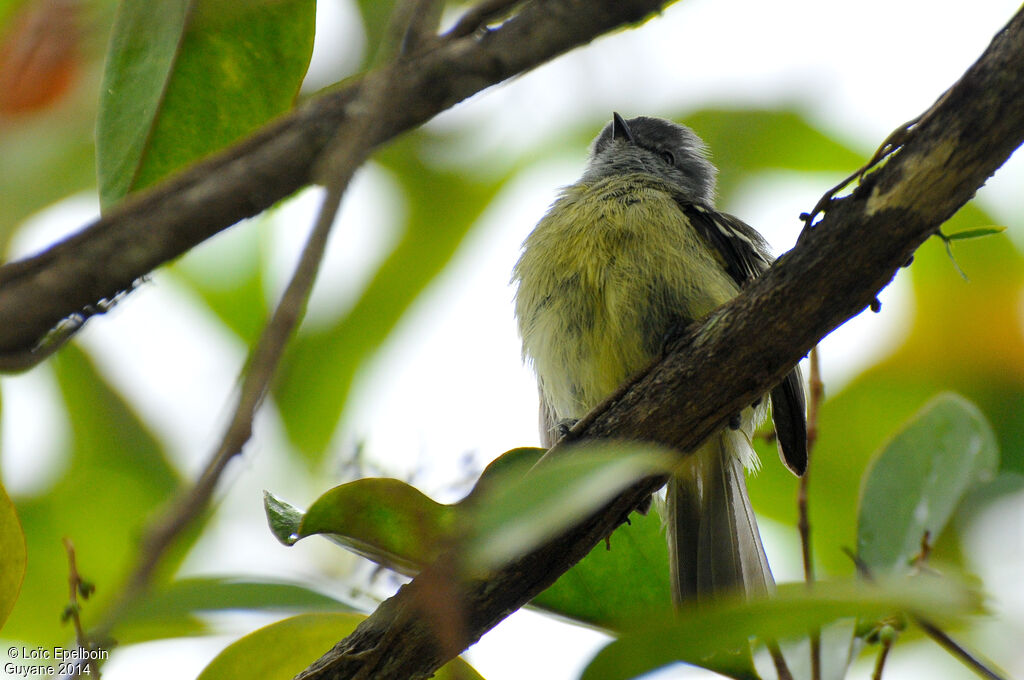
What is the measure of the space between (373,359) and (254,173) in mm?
1924

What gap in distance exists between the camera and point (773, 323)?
1812 mm

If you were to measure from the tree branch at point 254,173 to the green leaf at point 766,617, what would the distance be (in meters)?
0.64

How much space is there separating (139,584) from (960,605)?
2.40 feet

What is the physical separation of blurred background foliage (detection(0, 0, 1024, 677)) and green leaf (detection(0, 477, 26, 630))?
29.6 inches

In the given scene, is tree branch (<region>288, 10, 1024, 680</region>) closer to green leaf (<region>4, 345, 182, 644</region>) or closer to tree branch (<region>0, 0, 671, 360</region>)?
tree branch (<region>0, 0, 671, 360</region>)

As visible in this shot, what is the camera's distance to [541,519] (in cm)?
107

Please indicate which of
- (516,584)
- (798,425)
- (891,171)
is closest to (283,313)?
(516,584)

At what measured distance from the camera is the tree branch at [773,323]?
165 centimetres

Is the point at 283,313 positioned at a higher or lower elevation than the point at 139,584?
higher

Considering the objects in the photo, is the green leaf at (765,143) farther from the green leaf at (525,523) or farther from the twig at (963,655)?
the twig at (963,655)

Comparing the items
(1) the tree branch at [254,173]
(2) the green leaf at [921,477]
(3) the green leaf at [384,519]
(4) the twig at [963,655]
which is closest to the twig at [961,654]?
(4) the twig at [963,655]

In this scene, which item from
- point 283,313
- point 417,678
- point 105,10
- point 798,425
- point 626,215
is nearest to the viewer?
point 283,313

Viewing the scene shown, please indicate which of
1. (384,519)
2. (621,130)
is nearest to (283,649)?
(384,519)

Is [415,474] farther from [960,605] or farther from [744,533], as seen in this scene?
[960,605]
